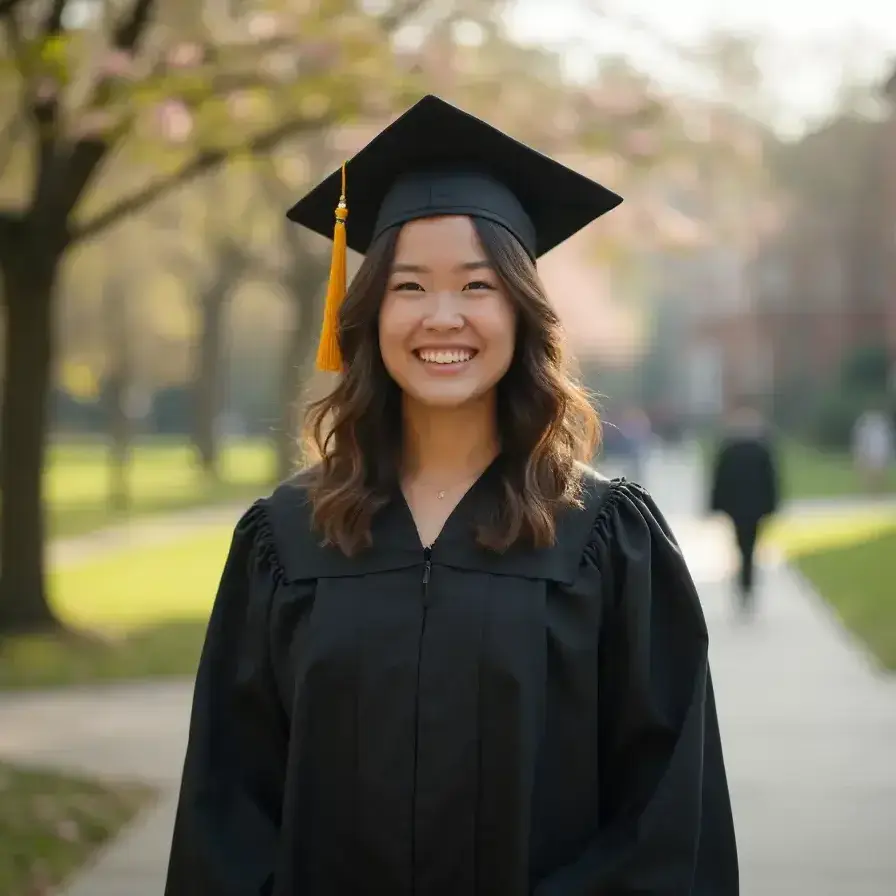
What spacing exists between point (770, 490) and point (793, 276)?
126 feet

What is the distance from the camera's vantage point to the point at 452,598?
2285 mm

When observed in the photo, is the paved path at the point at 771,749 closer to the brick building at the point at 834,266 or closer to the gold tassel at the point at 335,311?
the gold tassel at the point at 335,311

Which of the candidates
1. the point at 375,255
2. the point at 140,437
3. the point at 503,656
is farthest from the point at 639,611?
the point at 140,437

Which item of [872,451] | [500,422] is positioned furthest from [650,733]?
[872,451]

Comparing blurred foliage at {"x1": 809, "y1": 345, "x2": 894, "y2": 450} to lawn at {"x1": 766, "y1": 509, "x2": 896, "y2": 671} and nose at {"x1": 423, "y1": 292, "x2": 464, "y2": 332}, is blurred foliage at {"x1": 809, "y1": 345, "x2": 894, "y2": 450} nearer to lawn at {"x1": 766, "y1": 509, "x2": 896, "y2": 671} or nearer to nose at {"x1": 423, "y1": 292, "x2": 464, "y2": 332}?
lawn at {"x1": 766, "y1": 509, "x2": 896, "y2": 671}

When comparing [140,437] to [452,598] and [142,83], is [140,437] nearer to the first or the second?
[142,83]

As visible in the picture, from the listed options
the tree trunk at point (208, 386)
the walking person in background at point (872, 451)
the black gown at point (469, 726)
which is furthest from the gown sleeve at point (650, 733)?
the tree trunk at point (208, 386)

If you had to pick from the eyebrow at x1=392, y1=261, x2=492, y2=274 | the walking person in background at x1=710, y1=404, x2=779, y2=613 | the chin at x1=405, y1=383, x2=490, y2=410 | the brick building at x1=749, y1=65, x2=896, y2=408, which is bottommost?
the chin at x1=405, y1=383, x2=490, y2=410

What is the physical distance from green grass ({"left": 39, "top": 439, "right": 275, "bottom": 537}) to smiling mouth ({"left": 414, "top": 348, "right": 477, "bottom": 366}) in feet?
55.1

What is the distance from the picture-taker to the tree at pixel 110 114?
26.8 ft

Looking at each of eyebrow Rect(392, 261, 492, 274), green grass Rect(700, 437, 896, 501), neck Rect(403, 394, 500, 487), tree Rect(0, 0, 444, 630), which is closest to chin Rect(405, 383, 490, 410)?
neck Rect(403, 394, 500, 487)

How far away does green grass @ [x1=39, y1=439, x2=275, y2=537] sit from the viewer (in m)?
22.6

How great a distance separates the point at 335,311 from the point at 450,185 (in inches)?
14.2

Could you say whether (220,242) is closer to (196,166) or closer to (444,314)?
(196,166)
